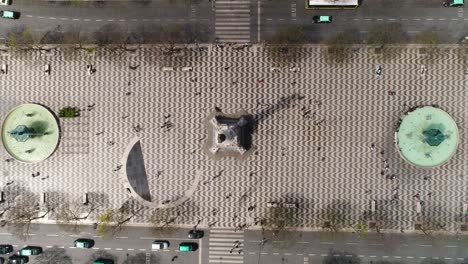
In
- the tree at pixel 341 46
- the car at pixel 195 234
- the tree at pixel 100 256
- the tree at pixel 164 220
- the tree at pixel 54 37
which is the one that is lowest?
the tree at pixel 100 256

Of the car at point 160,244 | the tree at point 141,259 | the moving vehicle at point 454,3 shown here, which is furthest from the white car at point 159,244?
the moving vehicle at point 454,3

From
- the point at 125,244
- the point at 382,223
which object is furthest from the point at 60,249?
the point at 382,223

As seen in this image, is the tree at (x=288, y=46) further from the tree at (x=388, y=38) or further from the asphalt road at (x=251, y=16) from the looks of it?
the tree at (x=388, y=38)

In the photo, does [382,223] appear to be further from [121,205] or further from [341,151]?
[121,205]

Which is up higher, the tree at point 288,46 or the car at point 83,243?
the tree at point 288,46

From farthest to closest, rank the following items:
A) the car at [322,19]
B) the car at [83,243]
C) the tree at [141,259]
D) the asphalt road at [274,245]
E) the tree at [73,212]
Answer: the tree at [73,212] → the tree at [141,259] → the car at [83,243] → the car at [322,19] → the asphalt road at [274,245]

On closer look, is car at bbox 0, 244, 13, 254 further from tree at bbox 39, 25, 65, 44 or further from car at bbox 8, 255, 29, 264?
tree at bbox 39, 25, 65, 44

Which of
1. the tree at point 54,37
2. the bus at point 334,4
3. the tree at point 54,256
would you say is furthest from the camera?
the tree at point 54,37

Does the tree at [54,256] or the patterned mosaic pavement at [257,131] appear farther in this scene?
the tree at [54,256]
